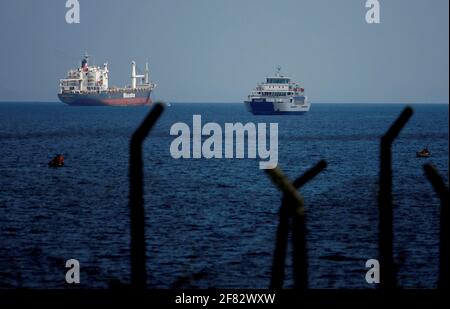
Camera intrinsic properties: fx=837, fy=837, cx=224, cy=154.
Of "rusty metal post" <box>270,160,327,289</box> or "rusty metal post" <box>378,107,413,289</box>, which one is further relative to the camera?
"rusty metal post" <box>378,107,413,289</box>

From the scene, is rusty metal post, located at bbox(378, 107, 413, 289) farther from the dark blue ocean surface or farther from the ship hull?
the ship hull

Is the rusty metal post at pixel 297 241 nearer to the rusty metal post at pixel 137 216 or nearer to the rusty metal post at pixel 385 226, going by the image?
the rusty metal post at pixel 385 226

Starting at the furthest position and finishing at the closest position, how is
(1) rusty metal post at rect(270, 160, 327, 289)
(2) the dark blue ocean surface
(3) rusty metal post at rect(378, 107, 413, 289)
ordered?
(2) the dark blue ocean surface < (3) rusty metal post at rect(378, 107, 413, 289) < (1) rusty metal post at rect(270, 160, 327, 289)

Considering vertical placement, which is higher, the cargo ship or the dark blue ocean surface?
the cargo ship

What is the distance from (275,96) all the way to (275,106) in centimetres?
214

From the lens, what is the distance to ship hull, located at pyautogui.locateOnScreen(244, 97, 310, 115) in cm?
16738

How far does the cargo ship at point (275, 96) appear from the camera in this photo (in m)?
166

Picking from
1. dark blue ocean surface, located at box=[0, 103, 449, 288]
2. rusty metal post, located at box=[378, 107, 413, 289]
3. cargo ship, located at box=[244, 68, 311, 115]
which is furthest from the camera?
cargo ship, located at box=[244, 68, 311, 115]

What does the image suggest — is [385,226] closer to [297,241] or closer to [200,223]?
[297,241]

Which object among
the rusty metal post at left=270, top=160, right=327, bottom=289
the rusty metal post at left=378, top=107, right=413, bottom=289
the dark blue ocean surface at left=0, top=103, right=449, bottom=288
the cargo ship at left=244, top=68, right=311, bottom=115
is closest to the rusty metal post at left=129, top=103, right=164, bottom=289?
the rusty metal post at left=270, top=160, right=327, bottom=289

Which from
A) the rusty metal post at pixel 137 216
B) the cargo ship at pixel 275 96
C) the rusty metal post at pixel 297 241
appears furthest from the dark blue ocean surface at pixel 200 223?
the cargo ship at pixel 275 96

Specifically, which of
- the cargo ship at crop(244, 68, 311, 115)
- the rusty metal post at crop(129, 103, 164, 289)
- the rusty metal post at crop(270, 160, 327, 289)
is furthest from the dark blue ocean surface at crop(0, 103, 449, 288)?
the cargo ship at crop(244, 68, 311, 115)

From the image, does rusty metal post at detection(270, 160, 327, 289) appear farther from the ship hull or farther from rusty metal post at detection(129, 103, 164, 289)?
the ship hull

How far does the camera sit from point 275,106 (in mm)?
169000
